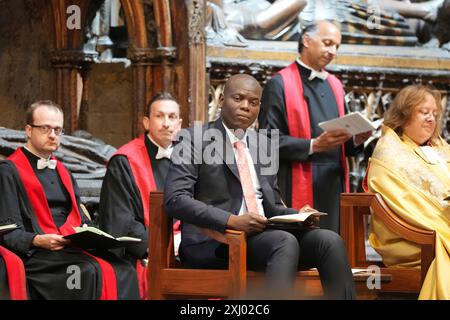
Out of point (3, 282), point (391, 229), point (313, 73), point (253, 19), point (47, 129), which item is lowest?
point (3, 282)

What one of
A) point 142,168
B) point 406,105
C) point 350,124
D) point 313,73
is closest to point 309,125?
point 313,73

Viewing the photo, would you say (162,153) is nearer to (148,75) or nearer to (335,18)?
(148,75)

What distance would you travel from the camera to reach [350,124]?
6.56 m

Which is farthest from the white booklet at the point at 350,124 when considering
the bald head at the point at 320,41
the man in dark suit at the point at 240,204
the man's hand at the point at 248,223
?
the man's hand at the point at 248,223

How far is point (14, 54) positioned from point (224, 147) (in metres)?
3.41

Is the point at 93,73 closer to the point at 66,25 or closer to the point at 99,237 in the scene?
the point at 66,25

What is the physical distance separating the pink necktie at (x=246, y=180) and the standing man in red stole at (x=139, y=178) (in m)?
0.87

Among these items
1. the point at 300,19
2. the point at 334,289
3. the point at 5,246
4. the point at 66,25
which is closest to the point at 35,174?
the point at 5,246

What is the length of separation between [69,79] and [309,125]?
2185 millimetres

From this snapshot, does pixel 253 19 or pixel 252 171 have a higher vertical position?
pixel 253 19

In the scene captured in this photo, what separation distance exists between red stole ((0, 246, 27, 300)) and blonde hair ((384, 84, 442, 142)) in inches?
91.5

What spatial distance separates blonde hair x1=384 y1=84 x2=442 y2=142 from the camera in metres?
6.58

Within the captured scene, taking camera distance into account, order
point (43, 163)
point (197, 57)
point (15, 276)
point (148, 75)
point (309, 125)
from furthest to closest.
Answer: point (148, 75)
point (197, 57)
point (309, 125)
point (43, 163)
point (15, 276)

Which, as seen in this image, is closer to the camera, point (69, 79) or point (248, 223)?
point (248, 223)
